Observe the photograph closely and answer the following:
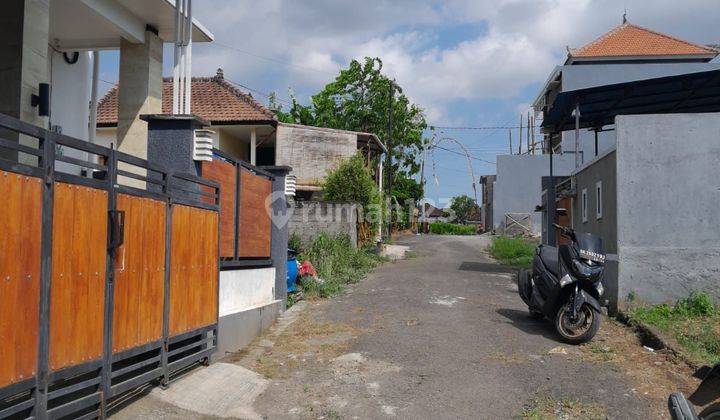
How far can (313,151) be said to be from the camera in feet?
72.0

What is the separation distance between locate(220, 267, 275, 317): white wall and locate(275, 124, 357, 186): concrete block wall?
499 inches

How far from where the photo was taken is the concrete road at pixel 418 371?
17.3ft

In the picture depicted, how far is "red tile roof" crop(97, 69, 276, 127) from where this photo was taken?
20358 mm

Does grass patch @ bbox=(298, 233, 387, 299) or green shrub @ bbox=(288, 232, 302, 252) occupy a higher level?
green shrub @ bbox=(288, 232, 302, 252)

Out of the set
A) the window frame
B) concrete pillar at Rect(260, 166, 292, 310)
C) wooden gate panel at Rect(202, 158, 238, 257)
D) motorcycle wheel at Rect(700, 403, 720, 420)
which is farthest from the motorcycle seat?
motorcycle wheel at Rect(700, 403, 720, 420)

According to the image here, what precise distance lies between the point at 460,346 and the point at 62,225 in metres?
4.87

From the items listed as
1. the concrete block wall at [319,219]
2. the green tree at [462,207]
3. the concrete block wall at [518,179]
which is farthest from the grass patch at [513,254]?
the green tree at [462,207]

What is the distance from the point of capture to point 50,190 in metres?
3.73

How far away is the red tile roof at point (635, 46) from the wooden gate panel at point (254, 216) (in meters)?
28.9

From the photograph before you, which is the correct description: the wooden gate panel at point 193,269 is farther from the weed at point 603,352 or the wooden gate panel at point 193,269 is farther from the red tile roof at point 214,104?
the red tile roof at point 214,104

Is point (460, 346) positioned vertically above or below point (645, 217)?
below

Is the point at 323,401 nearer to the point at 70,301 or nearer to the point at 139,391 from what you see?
the point at 139,391

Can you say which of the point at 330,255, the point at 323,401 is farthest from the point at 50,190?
the point at 330,255

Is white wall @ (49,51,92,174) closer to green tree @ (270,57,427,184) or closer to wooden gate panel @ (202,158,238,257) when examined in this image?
wooden gate panel @ (202,158,238,257)
